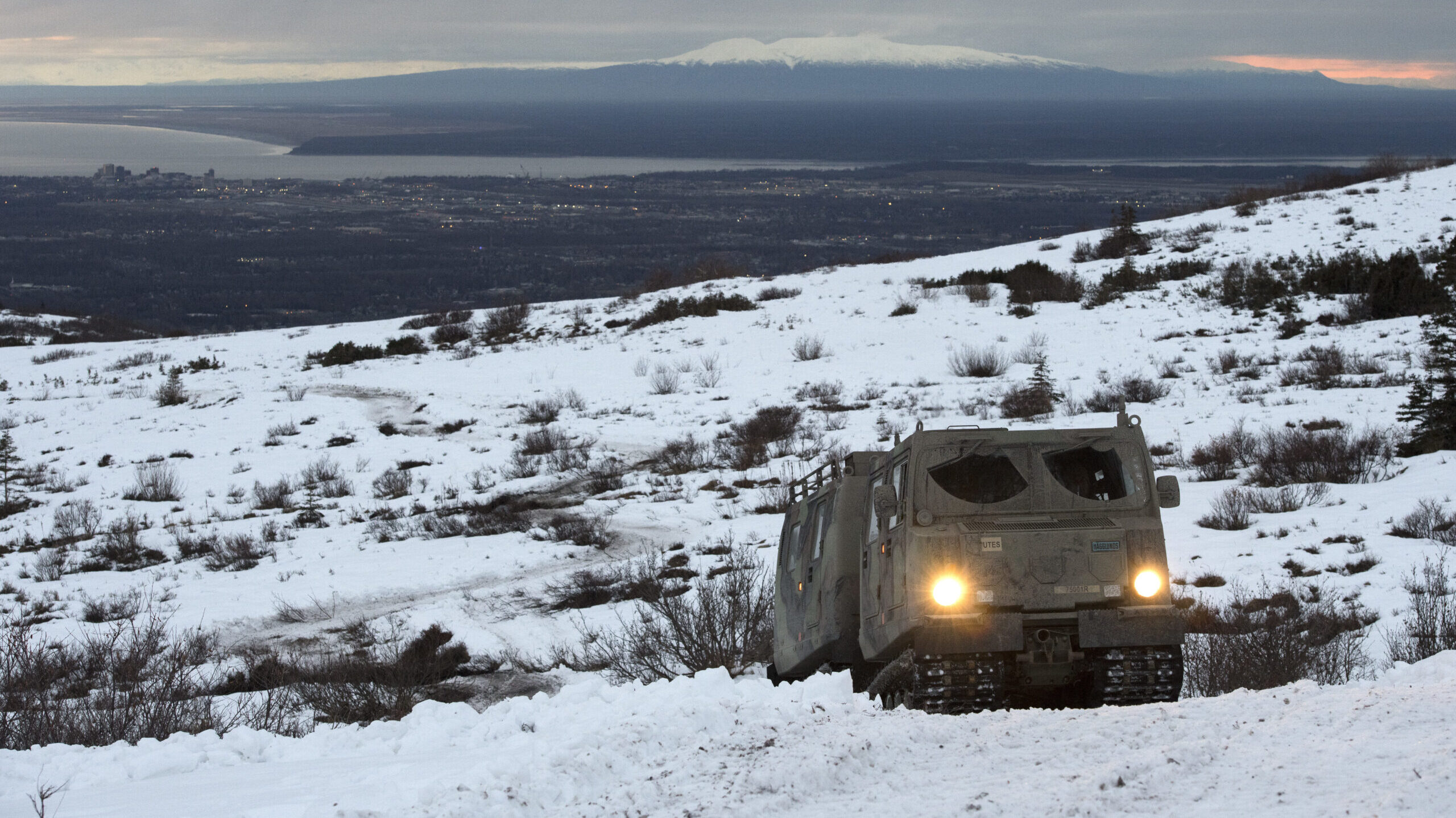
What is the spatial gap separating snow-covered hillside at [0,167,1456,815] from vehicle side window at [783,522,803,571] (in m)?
2.55

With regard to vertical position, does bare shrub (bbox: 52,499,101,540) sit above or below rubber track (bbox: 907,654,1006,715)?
below

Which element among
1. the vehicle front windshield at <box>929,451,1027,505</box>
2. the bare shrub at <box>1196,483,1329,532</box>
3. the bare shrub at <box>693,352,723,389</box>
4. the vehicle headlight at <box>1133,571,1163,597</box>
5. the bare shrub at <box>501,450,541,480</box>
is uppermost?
the vehicle front windshield at <box>929,451,1027,505</box>

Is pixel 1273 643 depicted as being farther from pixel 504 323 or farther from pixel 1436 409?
pixel 504 323

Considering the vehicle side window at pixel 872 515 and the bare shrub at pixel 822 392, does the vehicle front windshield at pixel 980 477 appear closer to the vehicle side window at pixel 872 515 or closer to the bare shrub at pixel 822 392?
the vehicle side window at pixel 872 515

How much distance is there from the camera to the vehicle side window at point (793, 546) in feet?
37.3

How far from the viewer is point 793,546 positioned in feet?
38.1

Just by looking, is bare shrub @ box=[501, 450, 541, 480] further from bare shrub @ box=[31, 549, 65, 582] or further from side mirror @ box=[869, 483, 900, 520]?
side mirror @ box=[869, 483, 900, 520]

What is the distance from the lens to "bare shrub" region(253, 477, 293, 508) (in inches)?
908

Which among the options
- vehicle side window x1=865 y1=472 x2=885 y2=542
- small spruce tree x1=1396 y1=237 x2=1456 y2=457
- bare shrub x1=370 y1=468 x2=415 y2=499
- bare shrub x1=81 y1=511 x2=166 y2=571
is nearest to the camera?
vehicle side window x1=865 y1=472 x2=885 y2=542

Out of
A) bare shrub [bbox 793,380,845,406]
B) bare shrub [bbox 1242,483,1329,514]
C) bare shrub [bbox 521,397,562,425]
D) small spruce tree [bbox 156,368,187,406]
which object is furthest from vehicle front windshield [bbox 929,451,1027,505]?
small spruce tree [bbox 156,368,187,406]

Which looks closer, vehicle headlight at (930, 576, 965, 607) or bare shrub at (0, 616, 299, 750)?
vehicle headlight at (930, 576, 965, 607)

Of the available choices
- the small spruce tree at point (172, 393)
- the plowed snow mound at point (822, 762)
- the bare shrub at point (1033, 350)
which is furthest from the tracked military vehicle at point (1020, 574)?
the small spruce tree at point (172, 393)

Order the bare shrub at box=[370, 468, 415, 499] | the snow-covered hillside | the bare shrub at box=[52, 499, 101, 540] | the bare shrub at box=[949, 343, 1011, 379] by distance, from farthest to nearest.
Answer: the bare shrub at box=[949, 343, 1011, 379]
the bare shrub at box=[370, 468, 415, 499]
the bare shrub at box=[52, 499, 101, 540]
the snow-covered hillside

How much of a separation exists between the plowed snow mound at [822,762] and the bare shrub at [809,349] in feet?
83.9
